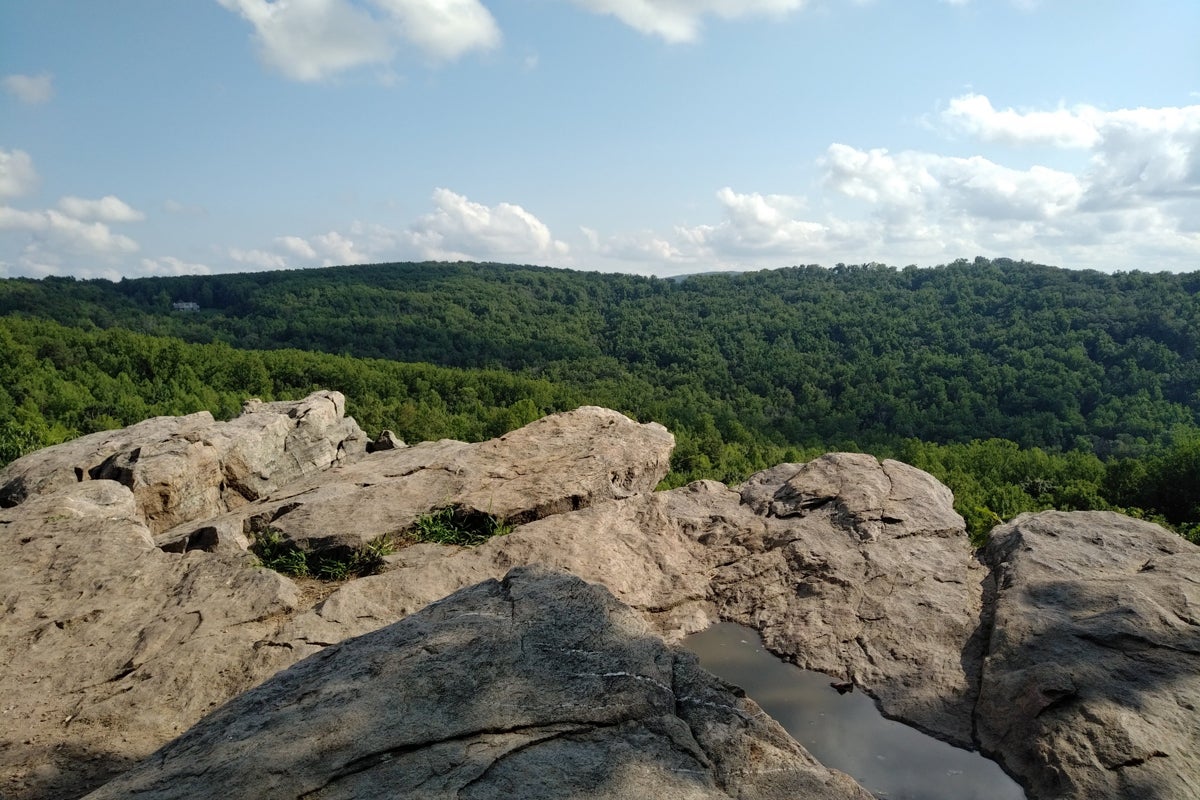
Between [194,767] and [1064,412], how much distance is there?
8081 centimetres

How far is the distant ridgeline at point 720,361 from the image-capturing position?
44.3m

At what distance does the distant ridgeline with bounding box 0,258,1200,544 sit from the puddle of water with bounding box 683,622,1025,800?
5.94 metres

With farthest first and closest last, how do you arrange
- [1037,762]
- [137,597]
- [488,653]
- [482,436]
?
[482,436] → [137,597] → [1037,762] → [488,653]

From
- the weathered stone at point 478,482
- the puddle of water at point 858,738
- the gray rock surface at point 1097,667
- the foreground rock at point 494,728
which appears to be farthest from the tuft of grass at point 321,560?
the gray rock surface at point 1097,667

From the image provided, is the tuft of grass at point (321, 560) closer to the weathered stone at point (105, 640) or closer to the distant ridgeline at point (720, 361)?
the weathered stone at point (105, 640)

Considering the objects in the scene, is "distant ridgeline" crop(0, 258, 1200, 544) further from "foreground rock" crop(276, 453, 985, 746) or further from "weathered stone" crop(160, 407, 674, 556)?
"weathered stone" crop(160, 407, 674, 556)

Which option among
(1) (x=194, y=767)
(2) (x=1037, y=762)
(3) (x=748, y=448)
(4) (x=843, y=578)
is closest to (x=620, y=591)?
(4) (x=843, y=578)

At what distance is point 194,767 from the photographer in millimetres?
4410

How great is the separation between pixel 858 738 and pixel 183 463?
478 inches

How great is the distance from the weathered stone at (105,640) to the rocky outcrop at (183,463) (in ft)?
6.24

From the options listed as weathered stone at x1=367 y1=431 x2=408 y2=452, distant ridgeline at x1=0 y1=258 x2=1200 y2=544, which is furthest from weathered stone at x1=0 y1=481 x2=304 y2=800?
distant ridgeline at x1=0 y1=258 x2=1200 y2=544

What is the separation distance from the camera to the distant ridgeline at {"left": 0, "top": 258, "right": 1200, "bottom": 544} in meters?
44.3

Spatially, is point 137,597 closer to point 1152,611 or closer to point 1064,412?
point 1152,611

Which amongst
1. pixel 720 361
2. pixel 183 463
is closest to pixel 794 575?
pixel 183 463
